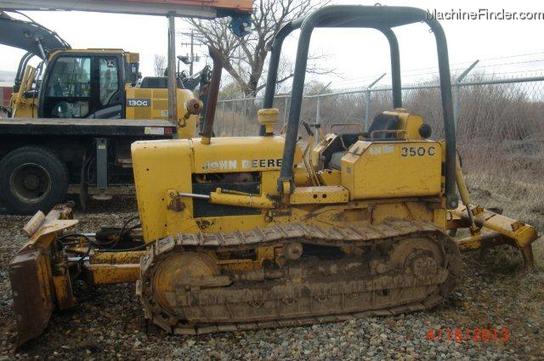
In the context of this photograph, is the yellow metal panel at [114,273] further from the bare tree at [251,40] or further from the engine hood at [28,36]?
the bare tree at [251,40]

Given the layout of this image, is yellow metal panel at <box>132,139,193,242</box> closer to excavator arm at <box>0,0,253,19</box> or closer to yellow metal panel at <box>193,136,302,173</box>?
yellow metal panel at <box>193,136,302,173</box>

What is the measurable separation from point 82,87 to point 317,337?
25.0ft

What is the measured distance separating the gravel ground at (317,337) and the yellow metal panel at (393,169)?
96 cm

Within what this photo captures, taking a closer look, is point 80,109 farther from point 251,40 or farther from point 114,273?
point 251,40

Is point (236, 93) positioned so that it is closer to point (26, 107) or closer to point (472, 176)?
point (26, 107)

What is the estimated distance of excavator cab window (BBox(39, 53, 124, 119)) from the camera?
10.1m

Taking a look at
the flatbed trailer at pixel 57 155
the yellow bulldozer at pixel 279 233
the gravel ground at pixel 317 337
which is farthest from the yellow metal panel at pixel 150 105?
the gravel ground at pixel 317 337

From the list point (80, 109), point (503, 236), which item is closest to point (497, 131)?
point (503, 236)

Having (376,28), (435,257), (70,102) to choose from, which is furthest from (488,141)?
(70,102)

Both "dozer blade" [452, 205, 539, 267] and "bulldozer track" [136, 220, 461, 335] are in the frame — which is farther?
"dozer blade" [452, 205, 539, 267]

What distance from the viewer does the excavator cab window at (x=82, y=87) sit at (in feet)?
33.2

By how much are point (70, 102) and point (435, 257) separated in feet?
25.5

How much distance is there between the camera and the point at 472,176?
902 cm

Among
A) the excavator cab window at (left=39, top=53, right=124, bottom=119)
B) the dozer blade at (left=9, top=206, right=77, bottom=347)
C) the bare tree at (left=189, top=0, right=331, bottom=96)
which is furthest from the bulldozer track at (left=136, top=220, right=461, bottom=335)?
the bare tree at (left=189, top=0, right=331, bottom=96)
